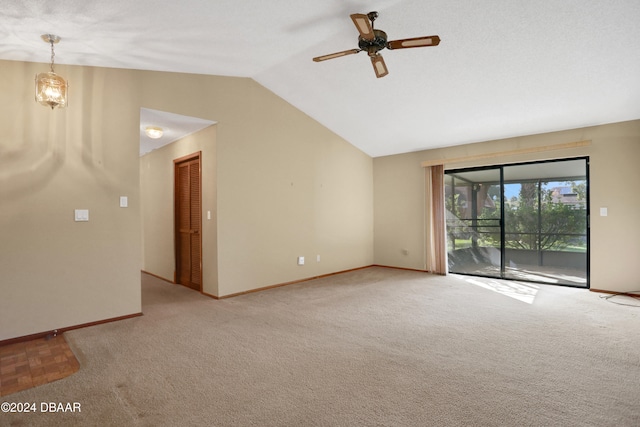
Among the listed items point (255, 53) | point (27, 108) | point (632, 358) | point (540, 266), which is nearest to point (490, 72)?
point (255, 53)

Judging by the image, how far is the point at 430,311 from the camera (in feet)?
12.8

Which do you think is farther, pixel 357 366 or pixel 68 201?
pixel 68 201

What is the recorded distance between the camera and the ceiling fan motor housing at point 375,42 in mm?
2934

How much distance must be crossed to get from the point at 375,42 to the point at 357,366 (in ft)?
9.25

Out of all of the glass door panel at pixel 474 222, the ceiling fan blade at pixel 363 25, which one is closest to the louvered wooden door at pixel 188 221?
the ceiling fan blade at pixel 363 25

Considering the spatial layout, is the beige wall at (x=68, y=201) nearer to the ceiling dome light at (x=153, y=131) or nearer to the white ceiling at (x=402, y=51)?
the white ceiling at (x=402, y=51)

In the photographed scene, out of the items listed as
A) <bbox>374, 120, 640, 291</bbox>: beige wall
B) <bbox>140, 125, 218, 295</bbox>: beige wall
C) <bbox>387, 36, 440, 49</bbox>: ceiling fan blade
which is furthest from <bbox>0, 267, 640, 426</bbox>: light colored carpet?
<bbox>387, 36, 440, 49</bbox>: ceiling fan blade

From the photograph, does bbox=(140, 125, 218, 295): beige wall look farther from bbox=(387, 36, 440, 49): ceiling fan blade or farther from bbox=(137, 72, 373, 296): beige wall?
bbox=(387, 36, 440, 49): ceiling fan blade

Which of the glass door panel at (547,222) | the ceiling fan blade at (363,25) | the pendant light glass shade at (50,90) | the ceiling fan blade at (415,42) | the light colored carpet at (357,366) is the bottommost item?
the light colored carpet at (357,366)

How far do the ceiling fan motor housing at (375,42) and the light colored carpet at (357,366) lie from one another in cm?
275

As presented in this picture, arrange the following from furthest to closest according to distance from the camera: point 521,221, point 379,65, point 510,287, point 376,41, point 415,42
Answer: point 521,221, point 510,287, point 379,65, point 376,41, point 415,42

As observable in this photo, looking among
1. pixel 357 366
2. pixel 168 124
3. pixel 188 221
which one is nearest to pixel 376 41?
pixel 357 366

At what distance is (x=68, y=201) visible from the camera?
3.35 meters

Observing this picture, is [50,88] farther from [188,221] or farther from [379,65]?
[379,65]
